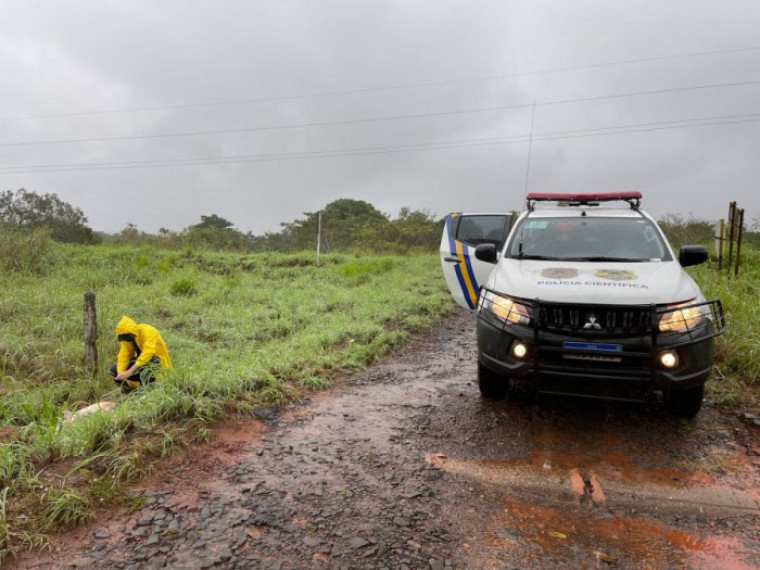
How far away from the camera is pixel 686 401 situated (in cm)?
369

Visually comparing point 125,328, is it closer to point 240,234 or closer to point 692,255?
point 692,255

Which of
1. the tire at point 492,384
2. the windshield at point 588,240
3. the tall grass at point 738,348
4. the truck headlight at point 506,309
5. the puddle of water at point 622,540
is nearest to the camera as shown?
the puddle of water at point 622,540

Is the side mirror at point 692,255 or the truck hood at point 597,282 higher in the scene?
the side mirror at point 692,255

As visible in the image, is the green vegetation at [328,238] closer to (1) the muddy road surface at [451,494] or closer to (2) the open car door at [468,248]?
(2) the open car door at [468,248]

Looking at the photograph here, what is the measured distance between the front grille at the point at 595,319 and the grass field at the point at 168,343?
2415mm

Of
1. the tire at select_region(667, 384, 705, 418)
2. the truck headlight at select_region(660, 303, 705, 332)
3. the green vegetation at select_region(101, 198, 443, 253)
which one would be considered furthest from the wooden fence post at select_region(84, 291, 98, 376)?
the green vegetation at select_region(101, 198, 443, 253)

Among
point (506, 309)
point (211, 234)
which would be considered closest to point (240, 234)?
point (211, 234)

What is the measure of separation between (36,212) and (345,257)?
1824 centimetres

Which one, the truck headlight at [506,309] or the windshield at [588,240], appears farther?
the windshield at [588,240]

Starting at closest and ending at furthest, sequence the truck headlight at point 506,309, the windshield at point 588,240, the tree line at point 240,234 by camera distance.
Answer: the truck headlight at point 506,309 → the windshield at point 588,240 → the tree line at point 240,234

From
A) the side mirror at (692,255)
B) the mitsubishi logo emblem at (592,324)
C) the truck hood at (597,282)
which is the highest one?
the side mirror at (692,255)

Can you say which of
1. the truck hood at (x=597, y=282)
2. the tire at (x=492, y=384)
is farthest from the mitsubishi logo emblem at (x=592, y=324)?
the tire at (x=492, y=384)

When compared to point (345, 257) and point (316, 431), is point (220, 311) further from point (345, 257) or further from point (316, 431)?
point (345, 257)

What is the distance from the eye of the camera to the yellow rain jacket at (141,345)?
512cm
